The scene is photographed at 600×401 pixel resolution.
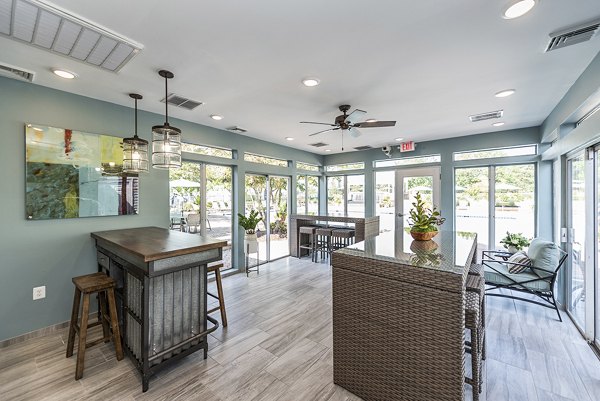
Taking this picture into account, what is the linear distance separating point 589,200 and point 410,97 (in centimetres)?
213

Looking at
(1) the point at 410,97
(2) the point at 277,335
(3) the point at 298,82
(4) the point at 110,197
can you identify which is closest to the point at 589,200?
(1) the point at 410,97

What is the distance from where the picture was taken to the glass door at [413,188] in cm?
576

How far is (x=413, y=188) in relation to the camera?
6.12m

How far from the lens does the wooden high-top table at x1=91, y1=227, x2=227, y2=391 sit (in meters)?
1.97

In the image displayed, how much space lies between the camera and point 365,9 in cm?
170

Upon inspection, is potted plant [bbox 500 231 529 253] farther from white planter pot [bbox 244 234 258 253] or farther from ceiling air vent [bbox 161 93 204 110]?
ceiling air vent [bbox 161 93 204 110]

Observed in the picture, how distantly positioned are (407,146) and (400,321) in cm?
503

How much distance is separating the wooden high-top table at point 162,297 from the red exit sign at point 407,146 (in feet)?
16.4

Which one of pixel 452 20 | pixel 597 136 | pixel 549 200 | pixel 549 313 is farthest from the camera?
pixel 549 200

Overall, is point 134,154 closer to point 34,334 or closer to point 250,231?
point 34,334

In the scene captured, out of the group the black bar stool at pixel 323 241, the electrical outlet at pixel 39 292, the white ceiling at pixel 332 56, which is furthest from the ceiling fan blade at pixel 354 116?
the electrical outlet at pixel 39 292

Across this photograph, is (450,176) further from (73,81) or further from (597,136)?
(73,81)

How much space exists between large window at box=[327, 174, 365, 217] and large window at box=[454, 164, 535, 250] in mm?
2274

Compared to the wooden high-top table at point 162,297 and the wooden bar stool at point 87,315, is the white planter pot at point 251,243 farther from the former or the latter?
the wooden bar stool at point 87,315
